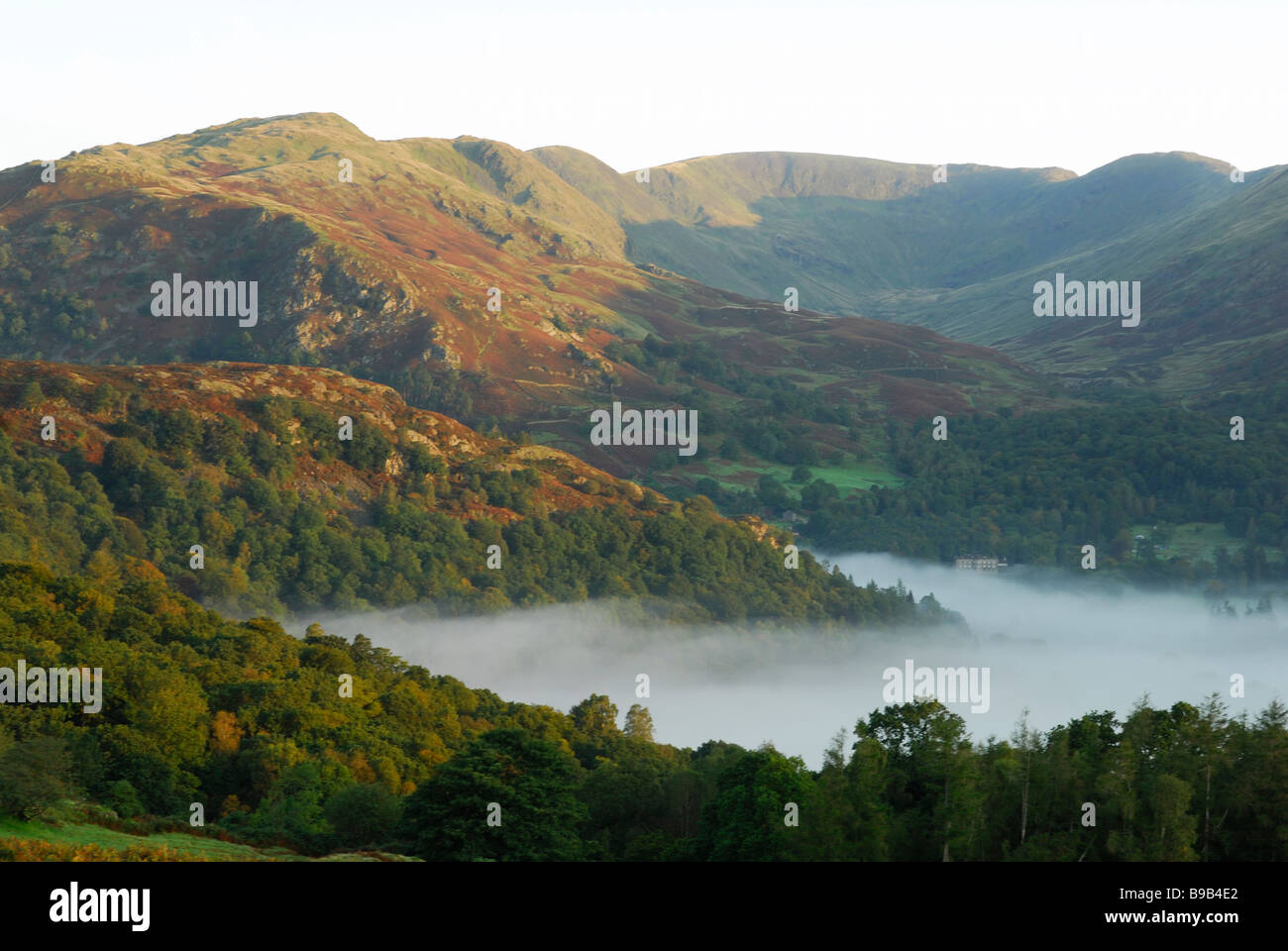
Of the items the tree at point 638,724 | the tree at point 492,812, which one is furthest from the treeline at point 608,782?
the tree at point 638,724

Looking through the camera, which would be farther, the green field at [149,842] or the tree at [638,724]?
the tree at [638,724]

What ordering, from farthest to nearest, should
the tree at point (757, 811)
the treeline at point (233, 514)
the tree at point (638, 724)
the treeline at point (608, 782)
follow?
the treeline at point (233, 514)
the tree at point (638, 724)
the tree at point (757, 811)
the treeline at point (608, 782)

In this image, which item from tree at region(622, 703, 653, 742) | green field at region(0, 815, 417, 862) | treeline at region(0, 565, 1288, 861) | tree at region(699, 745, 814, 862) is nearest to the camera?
green field at region(0, 815, 417, 862)

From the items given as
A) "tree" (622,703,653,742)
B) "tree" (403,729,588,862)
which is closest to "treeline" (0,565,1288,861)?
"tree" (403,729,588,862)

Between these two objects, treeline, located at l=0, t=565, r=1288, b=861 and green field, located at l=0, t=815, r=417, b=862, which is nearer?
green field, located at l=0, t=815, r=417, b=862

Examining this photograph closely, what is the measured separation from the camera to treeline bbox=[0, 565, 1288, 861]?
53.4 meters

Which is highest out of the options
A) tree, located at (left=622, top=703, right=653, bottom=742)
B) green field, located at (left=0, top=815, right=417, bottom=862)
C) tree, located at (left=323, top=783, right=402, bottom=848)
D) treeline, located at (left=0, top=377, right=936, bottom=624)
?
treeline, located at (left=0, top=377, right=936, bottom=624)

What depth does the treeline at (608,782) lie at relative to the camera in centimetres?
5341

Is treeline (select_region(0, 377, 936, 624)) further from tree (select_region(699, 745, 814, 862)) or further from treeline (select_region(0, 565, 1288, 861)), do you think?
tree (select_region(699, 745, 814, 862))

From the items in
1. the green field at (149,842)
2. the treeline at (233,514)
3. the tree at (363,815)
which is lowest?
the tree at (363,815)

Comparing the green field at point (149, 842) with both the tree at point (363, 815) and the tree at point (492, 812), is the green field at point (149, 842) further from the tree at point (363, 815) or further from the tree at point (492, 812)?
the tree at point (363, 815)
